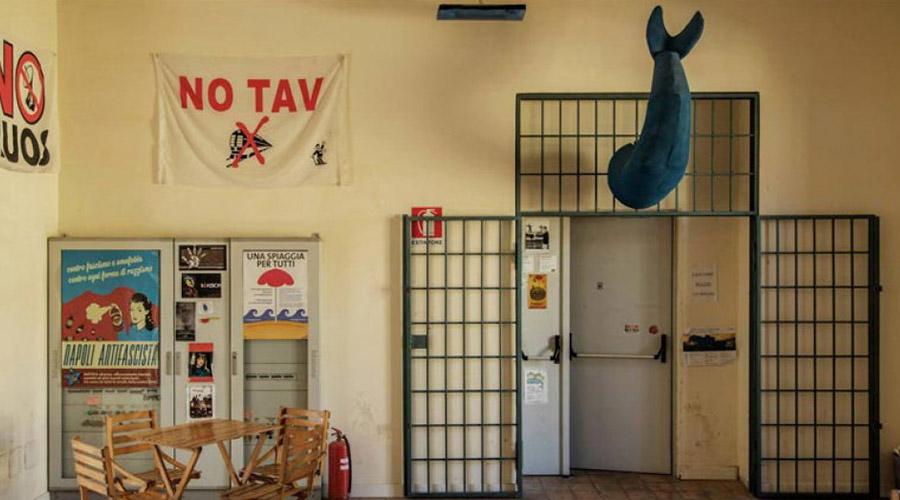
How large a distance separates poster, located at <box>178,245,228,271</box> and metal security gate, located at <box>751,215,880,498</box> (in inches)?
159

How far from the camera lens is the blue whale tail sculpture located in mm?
4223

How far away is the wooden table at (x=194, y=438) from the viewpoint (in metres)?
4.12

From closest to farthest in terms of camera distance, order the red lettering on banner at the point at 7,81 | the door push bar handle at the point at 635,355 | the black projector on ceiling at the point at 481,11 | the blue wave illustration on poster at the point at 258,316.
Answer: the red lettering on banner at the point at 7,81 → the black projector on ceiling at the point at 481,11 → the blue wave illustration on poster at the point at 258,316 → the door push bar handle at the point at 635,355

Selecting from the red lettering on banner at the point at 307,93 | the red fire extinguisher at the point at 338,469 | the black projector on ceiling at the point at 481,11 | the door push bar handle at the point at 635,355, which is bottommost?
the red fire extinguisher at the point at 338,469

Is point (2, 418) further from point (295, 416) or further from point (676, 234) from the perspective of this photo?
point (676, 234)

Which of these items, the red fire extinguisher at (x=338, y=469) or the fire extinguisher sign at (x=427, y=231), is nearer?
the red fire extinguisher at (x=338, y=469)

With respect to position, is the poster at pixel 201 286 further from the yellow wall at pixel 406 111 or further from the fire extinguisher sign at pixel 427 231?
the fire extinguisher sign at pixel 427 231

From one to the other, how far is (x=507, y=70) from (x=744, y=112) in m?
1.87

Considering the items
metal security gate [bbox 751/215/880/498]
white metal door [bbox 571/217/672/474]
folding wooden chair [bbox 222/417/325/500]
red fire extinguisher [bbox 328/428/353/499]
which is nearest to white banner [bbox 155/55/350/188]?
folding wooden chair [bbox 222/417/325/500]

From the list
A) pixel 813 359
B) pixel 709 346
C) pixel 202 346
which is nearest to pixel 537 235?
pixel 709 346

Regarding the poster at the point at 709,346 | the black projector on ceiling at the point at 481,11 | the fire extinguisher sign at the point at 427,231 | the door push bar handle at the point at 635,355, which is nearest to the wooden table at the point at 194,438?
the fire extinguisher sign at the point at 427,231

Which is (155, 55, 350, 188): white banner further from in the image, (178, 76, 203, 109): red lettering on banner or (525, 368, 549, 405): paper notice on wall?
(525, 368, 549, 405): paper notice on wall

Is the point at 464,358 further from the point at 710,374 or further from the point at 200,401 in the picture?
the point at 710,374

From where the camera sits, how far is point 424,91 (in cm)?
536
